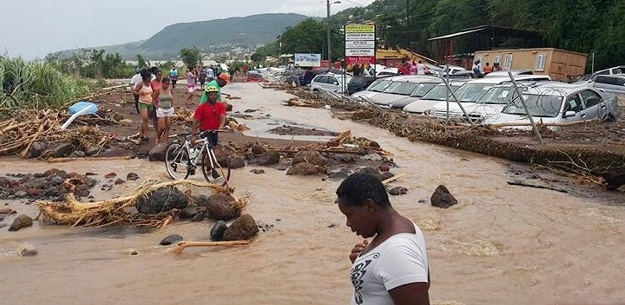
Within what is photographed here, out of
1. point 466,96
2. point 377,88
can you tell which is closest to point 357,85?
point 377,88

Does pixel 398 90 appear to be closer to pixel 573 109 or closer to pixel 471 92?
pixel 471 92

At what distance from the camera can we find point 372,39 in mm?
25734

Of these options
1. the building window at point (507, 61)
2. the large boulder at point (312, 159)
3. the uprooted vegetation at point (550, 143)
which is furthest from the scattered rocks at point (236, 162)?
the building window at point (507, 61)

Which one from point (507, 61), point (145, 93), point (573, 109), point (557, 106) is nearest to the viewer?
point (145, 93)

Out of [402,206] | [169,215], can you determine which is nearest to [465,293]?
[402,206]

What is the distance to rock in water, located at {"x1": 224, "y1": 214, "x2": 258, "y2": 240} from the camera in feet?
24.3

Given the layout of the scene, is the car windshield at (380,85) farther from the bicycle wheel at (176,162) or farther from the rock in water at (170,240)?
the rock in water at (170,240)

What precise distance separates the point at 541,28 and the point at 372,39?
70.4 feet

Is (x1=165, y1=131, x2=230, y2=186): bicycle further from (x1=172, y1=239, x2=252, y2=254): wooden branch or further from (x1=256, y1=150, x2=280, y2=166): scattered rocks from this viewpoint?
(x1=172, y1=239, x2=252, y2=254): wooden branch

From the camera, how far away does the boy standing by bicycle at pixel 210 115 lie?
9.98 m

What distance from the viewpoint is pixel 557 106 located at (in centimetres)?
1443

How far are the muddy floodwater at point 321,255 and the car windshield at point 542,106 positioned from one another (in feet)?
14.0

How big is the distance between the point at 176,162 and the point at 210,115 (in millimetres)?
1085

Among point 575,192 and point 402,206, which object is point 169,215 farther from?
point 575,192
